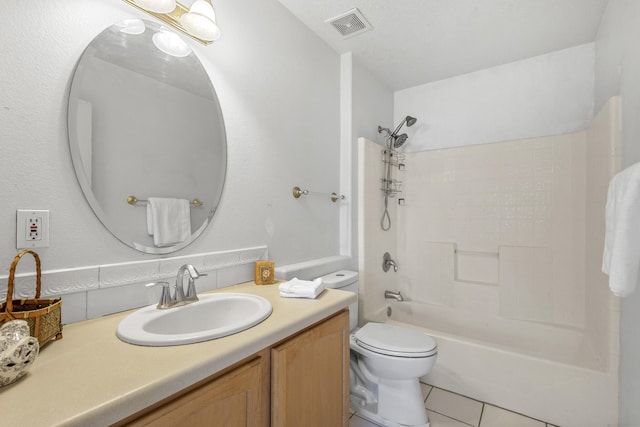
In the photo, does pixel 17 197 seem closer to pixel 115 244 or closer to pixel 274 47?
pixel 115 244

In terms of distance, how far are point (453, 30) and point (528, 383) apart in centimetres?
235

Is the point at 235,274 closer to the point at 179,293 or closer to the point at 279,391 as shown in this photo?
the point at 179,293

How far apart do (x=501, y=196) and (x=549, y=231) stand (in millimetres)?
425

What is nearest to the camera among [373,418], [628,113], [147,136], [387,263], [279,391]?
[279,391]

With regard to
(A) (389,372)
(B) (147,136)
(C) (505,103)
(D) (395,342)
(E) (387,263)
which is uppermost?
(C) (505,103)

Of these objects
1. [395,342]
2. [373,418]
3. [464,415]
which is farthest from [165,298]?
[464,415]

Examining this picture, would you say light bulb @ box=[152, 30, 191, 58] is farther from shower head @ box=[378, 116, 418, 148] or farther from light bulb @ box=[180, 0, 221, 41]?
shower head @ box=[378, 116, 418, 148]

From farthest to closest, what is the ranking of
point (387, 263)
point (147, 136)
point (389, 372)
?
point (387, 263) < point (389, 372) < point (147, 136)

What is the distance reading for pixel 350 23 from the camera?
1931 millimetres

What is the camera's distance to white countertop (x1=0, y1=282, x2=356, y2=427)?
0.53m

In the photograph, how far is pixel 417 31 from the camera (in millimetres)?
2018

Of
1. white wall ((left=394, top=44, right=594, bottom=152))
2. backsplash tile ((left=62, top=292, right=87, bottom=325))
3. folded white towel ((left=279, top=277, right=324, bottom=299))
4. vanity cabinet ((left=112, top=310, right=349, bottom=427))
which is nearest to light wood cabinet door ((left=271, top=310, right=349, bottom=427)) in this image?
vanity cabinet ((left=112, top=310, right=349, bottom=427))

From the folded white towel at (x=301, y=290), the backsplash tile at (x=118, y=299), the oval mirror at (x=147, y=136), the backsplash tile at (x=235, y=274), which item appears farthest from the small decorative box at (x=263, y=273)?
the backsplash tile at (x=118, y=299)

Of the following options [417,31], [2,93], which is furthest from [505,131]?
[2,93]
